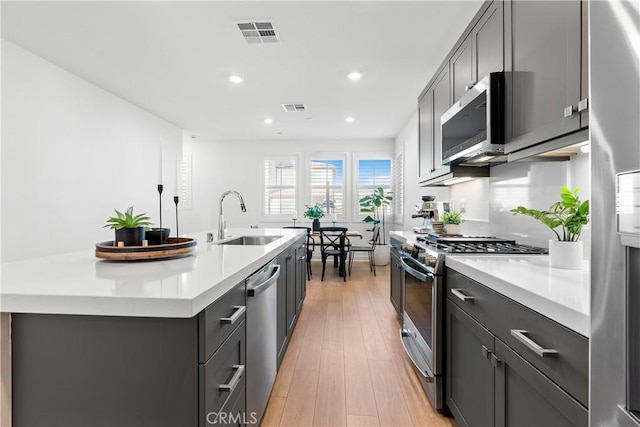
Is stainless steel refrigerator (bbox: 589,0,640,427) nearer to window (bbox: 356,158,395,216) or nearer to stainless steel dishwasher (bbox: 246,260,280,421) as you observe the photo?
stainless steel dishwasher (bbox: 246,260,280,421)

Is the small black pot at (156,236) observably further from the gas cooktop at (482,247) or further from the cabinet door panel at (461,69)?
the cabinet door panel at (461,69)

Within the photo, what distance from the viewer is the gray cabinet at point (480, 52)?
1.68 m

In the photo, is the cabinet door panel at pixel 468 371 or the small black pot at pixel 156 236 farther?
the small black pot at pixel 156 236

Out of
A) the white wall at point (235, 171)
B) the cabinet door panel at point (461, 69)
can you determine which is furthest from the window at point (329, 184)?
the cabinet door panel at point (461, 69)

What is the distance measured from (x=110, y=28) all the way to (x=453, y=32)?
9.90ft

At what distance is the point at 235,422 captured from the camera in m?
1.16

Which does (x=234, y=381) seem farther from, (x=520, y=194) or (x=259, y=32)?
(x=259, y=32)

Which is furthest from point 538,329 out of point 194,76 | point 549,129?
point 194,76

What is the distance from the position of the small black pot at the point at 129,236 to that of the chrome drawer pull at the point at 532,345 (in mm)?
1510

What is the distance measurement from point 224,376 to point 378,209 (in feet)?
20.4

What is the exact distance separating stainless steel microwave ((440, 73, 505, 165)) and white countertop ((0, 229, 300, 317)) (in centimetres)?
138

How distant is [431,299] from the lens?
180cm

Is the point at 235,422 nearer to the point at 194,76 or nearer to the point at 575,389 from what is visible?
the point at 575,389

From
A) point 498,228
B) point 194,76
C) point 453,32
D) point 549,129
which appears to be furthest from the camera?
point 194,76
